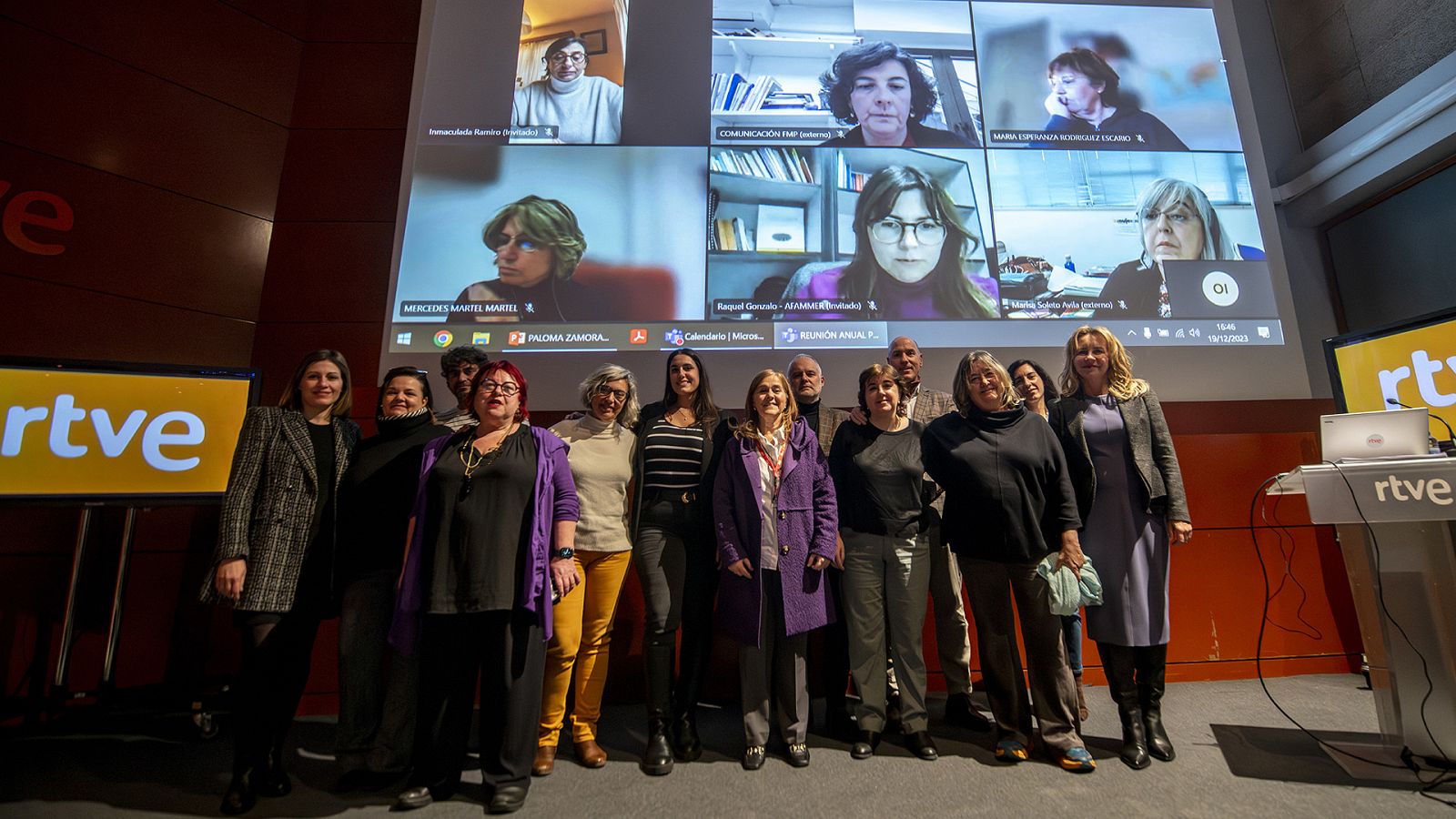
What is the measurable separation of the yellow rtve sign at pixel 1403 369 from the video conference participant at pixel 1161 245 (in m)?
0.80

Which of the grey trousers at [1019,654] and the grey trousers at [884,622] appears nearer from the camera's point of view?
the grey trousers at [1019,654]

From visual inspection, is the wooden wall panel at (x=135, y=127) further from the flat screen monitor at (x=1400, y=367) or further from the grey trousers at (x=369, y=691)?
the flat screen monitor at (x=1400, y=367)

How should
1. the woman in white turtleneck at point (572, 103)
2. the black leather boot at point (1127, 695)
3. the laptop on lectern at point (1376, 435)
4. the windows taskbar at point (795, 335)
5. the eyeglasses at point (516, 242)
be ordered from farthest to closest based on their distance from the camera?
the woman in white turtleneck at point (572, 103), the eyeglasses at point (516, 242), the windows taskbar at point (795, 335), the black leather boot at point (1127, 695), the laptop on lectern at point (1376, 435)

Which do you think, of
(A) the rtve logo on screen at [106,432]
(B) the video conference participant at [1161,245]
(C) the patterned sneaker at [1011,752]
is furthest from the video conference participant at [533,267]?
(B) the video conference participant at [1161,245]

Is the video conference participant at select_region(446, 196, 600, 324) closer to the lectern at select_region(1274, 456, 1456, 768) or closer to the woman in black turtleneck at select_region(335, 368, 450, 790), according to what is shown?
the woman in black turtleneck at select_region(335, 368, 450, 790)

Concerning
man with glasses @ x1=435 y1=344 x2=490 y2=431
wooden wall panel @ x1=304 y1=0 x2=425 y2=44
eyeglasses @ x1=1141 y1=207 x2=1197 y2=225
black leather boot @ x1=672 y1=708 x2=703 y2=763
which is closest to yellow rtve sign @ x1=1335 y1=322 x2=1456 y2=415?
eyeglasses @ x1=1141 y1=207 x2=1197 y2=225

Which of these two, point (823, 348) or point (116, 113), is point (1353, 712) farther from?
point (116, 113)

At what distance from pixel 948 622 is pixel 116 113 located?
5.03 m

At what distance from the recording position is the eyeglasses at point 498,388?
1899 millimetres

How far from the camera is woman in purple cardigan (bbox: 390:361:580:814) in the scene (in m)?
1.73

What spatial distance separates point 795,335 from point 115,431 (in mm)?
3154

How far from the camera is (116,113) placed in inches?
A: 125

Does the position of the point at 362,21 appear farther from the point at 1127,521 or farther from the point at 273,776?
the point at 1127,521

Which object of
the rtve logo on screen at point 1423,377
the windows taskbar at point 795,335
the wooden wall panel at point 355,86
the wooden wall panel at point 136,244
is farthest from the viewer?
the wooden wall panel at point 355,86
